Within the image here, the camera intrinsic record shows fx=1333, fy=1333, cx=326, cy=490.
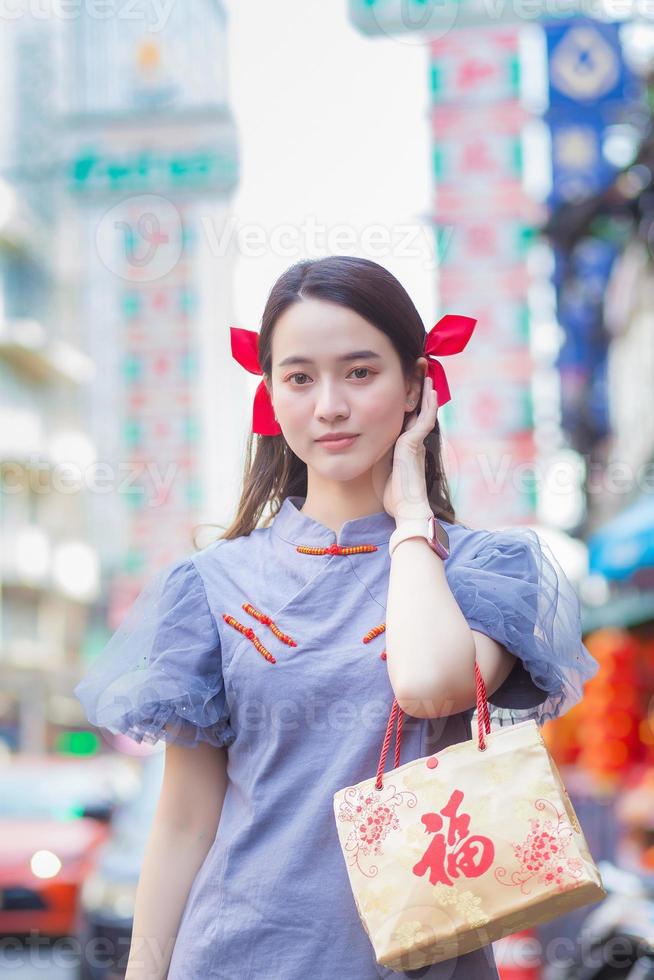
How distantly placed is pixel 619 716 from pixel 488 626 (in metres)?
8.52

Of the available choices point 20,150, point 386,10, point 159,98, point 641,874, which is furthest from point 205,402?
point 641,874

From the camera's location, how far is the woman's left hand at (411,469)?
6.63 feet

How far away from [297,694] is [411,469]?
39cm

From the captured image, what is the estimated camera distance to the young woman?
6.16 feet

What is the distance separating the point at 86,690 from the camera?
216 centimetres

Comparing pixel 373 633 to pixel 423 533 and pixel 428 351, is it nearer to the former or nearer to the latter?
pixel 423 533

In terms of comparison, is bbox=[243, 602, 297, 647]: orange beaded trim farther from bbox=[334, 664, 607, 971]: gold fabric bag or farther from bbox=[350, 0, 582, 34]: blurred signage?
bbox=[350, 0, 582, 34]: blurred signage

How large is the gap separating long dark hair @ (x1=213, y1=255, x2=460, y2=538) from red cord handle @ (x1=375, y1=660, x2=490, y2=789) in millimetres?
428

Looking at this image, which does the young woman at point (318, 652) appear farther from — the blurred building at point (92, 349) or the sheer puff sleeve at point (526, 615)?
the blurred building at point (92, 349)

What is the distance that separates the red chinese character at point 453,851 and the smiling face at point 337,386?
552mm

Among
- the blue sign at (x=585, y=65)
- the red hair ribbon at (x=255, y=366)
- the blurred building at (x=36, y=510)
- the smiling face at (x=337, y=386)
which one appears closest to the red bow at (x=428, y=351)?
the red hair ribbon at (x=255, y=366)

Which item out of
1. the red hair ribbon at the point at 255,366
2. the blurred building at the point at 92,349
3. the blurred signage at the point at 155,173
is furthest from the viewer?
the blurred building at the point at 92,349

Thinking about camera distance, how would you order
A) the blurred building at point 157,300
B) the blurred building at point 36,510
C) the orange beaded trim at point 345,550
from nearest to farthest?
the orange beaded trim at point 345,550 < the blurred building at point 157,300 < the blurred building at point 36,510

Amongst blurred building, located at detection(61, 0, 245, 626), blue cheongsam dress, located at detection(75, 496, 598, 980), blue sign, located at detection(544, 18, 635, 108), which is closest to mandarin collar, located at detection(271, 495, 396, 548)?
blue cheongsam dress, located at detection(75, 496, 598, 980)
